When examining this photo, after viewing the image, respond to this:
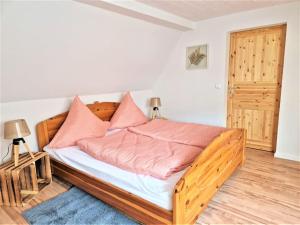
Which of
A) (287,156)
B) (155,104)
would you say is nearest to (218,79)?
(155,104)

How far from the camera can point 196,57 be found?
405 centimetres

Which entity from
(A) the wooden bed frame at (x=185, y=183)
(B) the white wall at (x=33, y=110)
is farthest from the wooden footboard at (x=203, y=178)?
(B) the white wall at (x=33, y=110)

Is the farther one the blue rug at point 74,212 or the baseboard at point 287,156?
the baseboard at point 287,156

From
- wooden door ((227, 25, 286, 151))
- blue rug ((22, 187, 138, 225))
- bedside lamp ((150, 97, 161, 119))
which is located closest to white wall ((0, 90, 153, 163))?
blue rug ((22, 187, 138, 225))

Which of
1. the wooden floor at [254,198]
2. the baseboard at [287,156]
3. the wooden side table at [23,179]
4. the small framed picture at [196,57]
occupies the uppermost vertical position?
the small framed picture at [196,57]

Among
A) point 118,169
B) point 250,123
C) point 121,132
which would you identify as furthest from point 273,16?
point 118,169

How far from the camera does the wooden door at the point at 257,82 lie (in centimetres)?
335

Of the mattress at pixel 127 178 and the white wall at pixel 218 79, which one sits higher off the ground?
the white wall at pixel 218 79

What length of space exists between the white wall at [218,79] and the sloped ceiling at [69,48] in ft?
1.94

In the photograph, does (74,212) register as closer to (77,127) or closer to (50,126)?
(77,127)

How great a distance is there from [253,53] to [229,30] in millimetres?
553

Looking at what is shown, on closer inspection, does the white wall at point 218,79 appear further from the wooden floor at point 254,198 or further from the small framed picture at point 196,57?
the wooden floor at point 254,198

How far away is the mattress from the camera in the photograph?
5.56ft

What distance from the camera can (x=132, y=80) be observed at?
161 inches
